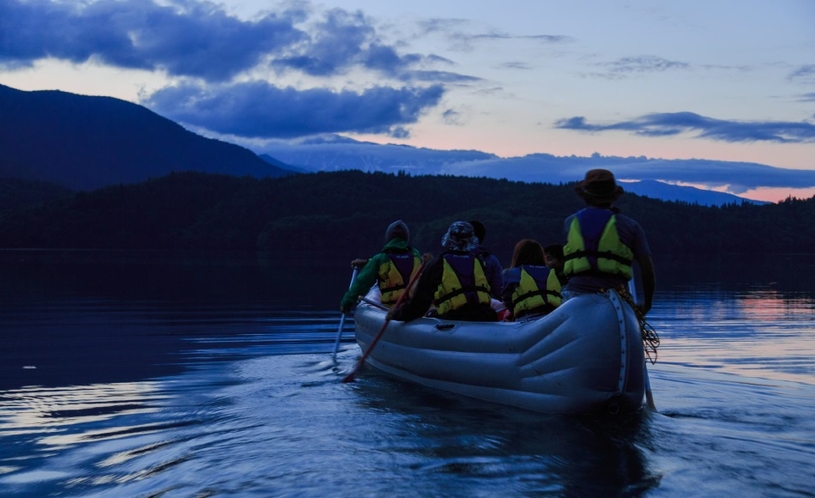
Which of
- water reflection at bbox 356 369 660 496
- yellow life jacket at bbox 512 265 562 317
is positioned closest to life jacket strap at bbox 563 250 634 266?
water reflection at bbox 356 369 660 496

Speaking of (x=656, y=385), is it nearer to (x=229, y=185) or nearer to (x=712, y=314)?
(x=712, y=314)

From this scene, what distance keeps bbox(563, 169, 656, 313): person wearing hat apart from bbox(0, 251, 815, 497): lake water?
4.01ft

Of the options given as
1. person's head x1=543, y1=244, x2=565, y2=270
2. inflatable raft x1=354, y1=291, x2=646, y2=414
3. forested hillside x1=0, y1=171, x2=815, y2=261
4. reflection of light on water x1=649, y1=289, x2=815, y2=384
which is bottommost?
reflection of light on water x1=649, y1=289, x2=815, y2=384

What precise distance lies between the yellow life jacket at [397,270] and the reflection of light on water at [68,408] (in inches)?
141

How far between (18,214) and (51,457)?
14608 centimetres

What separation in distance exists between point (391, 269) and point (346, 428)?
16.1 feet

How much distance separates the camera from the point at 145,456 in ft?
20.5

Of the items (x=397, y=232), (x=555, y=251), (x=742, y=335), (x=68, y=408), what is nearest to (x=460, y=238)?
(x=555, y=251)

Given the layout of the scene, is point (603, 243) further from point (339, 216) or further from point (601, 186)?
point (339, 216)

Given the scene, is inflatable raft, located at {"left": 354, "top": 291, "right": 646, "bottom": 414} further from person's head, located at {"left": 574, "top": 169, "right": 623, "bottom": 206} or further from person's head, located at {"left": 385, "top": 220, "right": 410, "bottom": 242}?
person's head, located at {"left": 385, "top": 220, "right": 410, "bottom": 242}

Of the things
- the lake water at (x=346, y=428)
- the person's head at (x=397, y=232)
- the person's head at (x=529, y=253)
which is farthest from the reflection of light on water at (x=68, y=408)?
the person's head at (x=529, y=253)

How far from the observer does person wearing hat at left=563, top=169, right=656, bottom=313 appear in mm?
7254

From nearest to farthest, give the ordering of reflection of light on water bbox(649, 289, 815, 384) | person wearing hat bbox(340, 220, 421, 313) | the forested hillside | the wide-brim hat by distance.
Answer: the wide-brim hat < reflection of light on water bbox(649, 289, 815, 384) < person wearing hat bbox(340, 220, 421, 313) < the forested hillside

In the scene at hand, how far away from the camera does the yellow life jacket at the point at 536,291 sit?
889 centimetres
